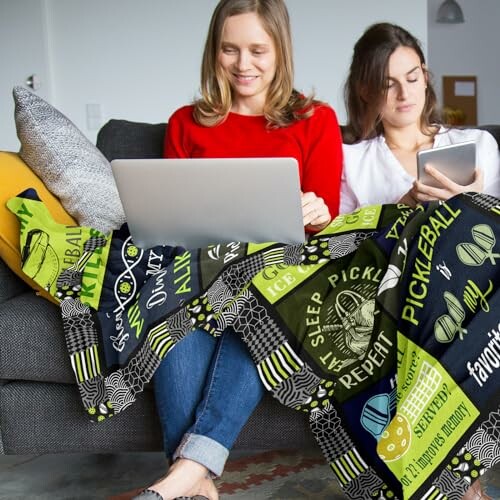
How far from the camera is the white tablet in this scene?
1.96 meters

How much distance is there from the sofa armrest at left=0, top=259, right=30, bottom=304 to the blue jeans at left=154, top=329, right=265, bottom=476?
460 mm

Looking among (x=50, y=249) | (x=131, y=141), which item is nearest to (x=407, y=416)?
(x=50, y=249)

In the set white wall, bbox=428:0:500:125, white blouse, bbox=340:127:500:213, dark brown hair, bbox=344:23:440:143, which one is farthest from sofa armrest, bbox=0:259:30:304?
white wall, bbox=428:0:500:125

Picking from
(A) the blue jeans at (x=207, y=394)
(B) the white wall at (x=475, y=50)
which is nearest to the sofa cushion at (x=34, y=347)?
(A) the blue jeans at (x=207, y=394)

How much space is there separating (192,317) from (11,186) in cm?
61

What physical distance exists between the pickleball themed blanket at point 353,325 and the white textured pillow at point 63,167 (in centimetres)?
33

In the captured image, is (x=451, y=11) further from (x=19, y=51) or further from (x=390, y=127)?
(x=390, y=127)

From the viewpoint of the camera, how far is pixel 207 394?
1.68 m

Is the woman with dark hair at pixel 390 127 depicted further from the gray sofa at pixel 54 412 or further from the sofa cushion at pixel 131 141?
the gray sofa at pixel 54 412

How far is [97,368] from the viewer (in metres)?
1.77

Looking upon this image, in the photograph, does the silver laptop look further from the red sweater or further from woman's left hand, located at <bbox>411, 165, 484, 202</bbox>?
the red sweater

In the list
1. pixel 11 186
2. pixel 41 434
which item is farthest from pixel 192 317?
pixel 11 186

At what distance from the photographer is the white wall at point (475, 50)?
6574 mm

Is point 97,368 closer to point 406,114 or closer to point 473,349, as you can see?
point 473,349
